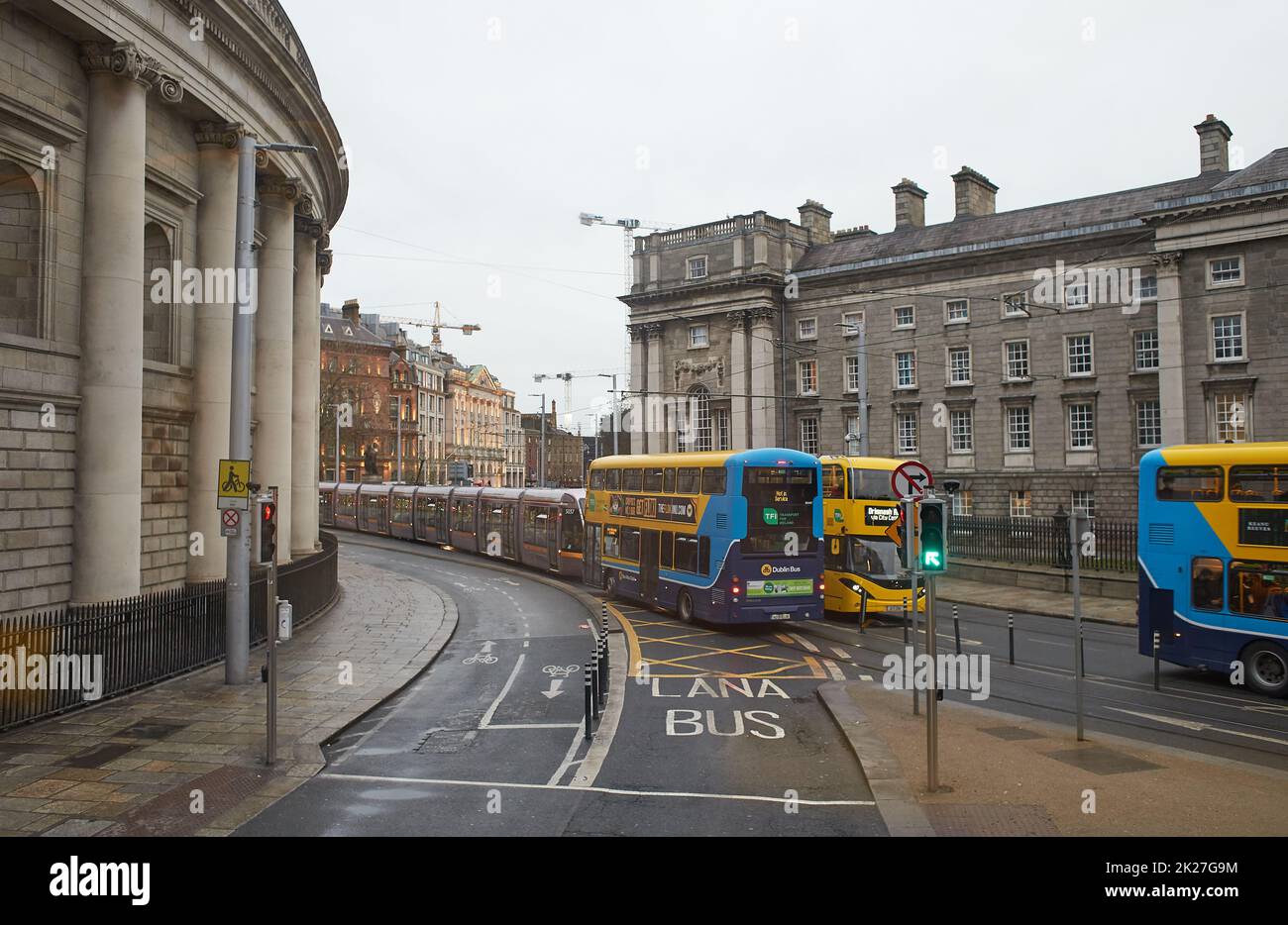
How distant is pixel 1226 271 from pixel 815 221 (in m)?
27.6

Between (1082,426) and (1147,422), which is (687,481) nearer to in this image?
(1147,422)

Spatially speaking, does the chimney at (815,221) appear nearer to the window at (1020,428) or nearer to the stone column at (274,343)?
the window at (1020,428)

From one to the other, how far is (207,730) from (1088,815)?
11020mm

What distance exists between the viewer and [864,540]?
2512 centimetres

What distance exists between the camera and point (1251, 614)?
16.3 metres

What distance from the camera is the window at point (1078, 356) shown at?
47125 mm

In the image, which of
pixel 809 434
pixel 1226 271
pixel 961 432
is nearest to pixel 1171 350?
pixel 1226 271

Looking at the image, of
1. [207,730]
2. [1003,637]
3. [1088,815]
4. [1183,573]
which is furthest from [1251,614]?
[207,730]

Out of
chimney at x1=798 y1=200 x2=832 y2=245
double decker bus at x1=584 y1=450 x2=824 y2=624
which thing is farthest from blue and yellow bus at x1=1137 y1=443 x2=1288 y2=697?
chimney at x1=798 y1=200 x2=832 y2=245

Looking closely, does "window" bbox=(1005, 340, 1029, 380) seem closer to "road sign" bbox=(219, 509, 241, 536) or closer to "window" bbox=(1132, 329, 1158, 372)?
"window" bbox=(1132, 329, 1158, 372)

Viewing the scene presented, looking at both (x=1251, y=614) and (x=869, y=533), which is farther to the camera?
(x=869, y=533)

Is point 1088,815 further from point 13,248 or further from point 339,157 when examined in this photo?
point 339,157

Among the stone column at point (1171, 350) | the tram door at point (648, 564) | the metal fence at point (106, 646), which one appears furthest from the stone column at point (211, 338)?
the stone column at point (1171, 350)
